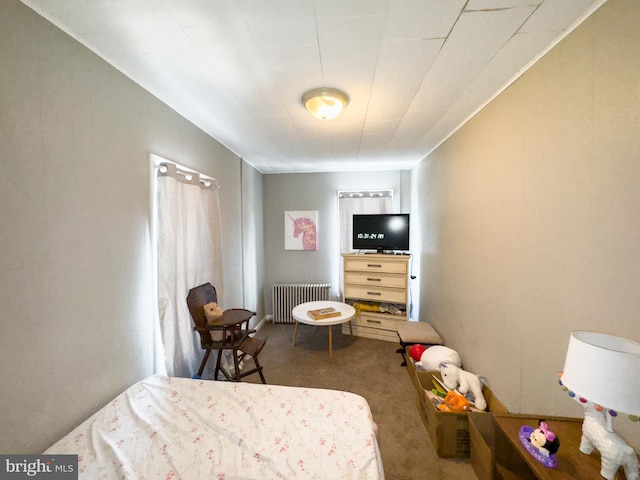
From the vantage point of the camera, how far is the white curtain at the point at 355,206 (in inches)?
152

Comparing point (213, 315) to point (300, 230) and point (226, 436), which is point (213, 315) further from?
point (300, 230)

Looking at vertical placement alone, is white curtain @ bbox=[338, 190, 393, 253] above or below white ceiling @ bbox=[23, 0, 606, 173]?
below

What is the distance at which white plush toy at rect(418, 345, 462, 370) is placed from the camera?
2.11 meters

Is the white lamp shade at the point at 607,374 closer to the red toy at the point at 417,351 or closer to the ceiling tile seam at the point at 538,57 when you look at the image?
the ceiling tile seam at the point at 538,57

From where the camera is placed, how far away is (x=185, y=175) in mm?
1978

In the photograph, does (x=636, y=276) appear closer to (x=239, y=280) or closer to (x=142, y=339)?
(x=142, y=339)

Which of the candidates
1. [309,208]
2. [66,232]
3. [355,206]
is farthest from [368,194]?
[66,232]

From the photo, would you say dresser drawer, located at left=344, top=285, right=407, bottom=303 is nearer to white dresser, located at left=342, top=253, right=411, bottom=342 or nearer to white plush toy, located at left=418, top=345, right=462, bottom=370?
white dresser, located at left=342, top=253, right=411, bottom=342

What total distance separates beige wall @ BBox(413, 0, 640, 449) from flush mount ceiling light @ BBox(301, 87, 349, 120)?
3.63 feet

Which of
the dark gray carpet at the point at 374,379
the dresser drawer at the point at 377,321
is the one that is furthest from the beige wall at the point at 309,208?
the dark gray carpet at the point at 374,379

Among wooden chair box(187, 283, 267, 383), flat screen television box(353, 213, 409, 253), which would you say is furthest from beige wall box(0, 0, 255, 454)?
flat screen television box(353, 213, 409, 253)

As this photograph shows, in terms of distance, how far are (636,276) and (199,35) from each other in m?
2.08

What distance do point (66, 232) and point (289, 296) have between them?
3.03 metres

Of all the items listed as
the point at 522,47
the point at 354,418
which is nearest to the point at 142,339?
the point at 354,418
